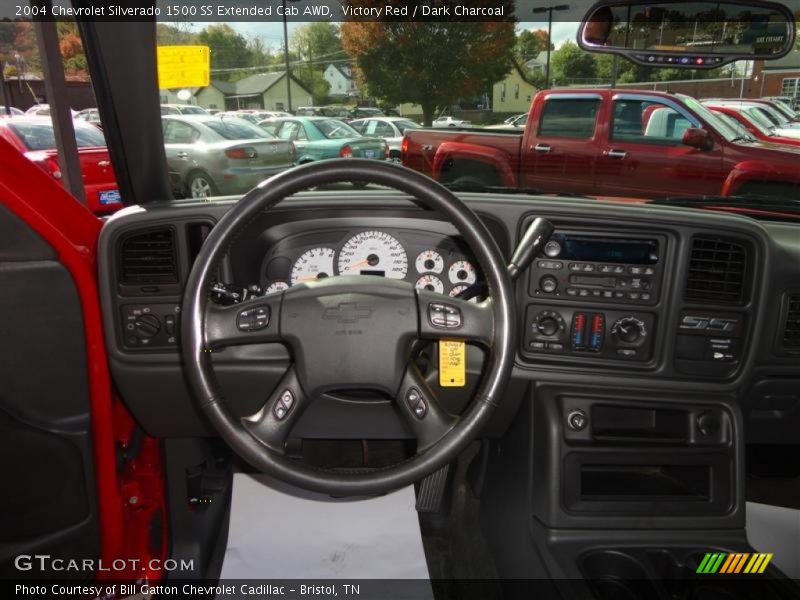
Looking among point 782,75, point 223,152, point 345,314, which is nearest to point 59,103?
point 223,152

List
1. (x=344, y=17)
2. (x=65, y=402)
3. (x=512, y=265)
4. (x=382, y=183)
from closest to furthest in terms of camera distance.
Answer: (x=382, y=183) < (x=512, y=265) < (x=65, y=402) < (x=344, y=17)

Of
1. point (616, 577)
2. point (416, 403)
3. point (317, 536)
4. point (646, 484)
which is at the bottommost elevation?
point (317, 536)

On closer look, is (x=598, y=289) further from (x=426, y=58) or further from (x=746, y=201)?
(x=426, y=58)

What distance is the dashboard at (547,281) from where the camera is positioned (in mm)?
1932

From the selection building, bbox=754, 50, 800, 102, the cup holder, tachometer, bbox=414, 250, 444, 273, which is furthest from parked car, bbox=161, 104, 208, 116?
the cup holder

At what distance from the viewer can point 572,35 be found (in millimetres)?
1993

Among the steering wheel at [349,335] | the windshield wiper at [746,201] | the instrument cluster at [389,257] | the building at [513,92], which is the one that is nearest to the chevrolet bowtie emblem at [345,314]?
the steering wheel at [349,335]

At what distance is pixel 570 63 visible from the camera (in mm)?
2088

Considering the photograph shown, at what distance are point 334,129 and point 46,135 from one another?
0.98m

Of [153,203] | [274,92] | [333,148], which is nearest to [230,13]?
[274,92]

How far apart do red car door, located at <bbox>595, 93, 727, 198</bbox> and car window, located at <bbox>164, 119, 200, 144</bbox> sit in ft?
4.91

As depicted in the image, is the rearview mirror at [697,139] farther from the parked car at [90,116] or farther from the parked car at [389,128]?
the parked car at [90,116]

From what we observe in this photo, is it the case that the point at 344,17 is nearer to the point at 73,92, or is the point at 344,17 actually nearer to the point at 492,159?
the point at 492,159

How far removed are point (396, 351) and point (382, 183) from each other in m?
0.41
